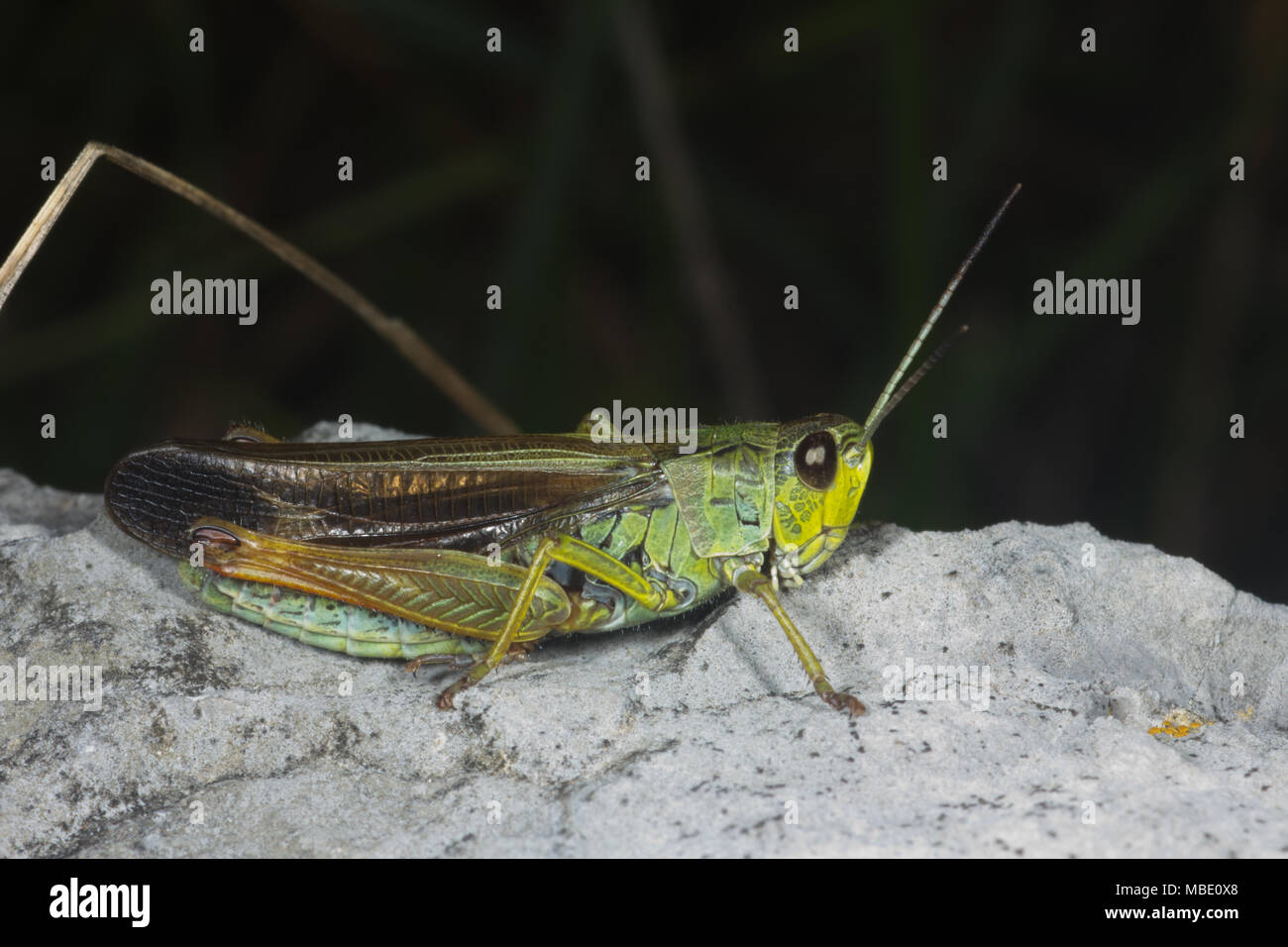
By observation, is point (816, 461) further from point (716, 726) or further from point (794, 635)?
point (716, 726)

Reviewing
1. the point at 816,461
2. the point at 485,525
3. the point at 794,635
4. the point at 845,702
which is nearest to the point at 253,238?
the point at 485,525

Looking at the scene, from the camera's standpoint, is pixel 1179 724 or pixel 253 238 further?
pixel 253 238

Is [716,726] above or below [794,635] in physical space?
below

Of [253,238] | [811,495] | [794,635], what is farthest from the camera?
[253,238]

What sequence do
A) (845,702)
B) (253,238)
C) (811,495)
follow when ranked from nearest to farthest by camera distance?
1. (845,702)
2. (811,495)
3. (253,238)

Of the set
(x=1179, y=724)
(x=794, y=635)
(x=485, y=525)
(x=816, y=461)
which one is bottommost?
(x=1179, y=724)

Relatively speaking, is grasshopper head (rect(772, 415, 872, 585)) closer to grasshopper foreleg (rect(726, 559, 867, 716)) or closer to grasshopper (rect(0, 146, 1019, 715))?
grasshopper (rect(0, 146, 1019, 715))

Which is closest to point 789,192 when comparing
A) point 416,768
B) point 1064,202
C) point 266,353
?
point 1064,202

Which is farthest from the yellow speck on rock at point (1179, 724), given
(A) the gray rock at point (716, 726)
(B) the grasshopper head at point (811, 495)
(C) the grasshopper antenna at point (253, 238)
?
(C) the grasshopper antenna at point (253, 238)

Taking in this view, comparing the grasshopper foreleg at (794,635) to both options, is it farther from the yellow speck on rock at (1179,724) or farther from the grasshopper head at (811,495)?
the yellow speck on rock at (1179,724)
